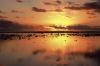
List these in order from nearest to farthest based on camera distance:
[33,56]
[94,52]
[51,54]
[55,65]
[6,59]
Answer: [55,65], [6,59], [33,56], [51,54], [94,52]

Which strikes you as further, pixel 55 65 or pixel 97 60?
pixel 97 60

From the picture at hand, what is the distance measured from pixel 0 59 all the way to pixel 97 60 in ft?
30.4

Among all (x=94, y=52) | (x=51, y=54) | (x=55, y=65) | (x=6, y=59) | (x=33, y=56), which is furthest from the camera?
(x=94, y=52)

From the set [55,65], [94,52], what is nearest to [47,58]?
[55,65]

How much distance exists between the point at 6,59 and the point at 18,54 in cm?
384

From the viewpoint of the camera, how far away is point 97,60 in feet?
111

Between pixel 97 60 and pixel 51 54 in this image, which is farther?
pixel 51 54

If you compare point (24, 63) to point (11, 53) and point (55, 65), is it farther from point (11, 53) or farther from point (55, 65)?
point (11, 53)

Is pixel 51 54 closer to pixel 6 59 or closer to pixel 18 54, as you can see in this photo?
pixel 18 54

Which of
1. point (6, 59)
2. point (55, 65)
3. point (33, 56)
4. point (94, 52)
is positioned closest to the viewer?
A: point (55, 65)

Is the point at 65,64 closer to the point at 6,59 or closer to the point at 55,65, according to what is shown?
the point at 55,65

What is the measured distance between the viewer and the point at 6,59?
3288cm

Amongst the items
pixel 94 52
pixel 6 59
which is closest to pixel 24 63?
pixel 6 59

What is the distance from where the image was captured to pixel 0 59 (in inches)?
1296
